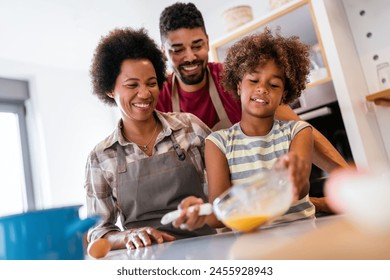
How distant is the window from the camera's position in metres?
0.64

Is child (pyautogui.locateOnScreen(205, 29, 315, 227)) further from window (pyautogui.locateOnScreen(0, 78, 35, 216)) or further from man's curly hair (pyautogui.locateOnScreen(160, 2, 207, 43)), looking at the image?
window (pyautogui.locateOnScreen(0, 78, 35, 216))

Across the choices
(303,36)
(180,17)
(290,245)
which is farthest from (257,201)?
(180,17)

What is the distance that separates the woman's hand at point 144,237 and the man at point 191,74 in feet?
0.70

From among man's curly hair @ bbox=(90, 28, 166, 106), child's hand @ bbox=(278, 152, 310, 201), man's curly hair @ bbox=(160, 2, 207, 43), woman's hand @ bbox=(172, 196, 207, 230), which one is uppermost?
man's curly hair @ bbox=(160, 2, 207, 43)

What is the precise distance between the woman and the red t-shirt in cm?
4

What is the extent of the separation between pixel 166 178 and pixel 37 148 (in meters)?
0.23

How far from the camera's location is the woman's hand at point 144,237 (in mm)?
554

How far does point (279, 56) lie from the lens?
53cm

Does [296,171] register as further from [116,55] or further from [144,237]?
[116,55]

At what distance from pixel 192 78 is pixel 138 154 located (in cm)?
18

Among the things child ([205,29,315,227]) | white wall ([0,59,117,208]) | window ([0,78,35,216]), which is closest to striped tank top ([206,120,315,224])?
child ([205,29,315,227])
